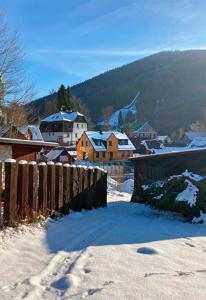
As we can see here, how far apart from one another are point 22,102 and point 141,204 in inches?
563

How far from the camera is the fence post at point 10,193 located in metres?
6.76

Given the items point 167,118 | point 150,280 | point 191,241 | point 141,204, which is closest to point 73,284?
point 150,280

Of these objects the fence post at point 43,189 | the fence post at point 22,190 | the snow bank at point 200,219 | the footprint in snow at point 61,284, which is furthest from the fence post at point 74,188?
the footprint in snow at point 61,284

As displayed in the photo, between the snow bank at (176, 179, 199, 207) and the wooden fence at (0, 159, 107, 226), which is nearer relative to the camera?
the wooden fence at (0, 159, 107, 226)

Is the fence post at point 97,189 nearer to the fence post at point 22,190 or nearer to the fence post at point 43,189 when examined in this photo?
the fence post at point 43,189

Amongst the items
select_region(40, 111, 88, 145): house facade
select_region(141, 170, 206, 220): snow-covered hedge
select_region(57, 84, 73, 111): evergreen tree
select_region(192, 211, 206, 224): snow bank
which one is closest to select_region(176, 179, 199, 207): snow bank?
select_region(141, 170, 206, 220): snow-covered hedge

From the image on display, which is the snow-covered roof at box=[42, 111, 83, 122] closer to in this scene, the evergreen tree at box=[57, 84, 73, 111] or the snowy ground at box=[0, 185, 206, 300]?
the evergreen tree at box=[57, 84, 73, 111]

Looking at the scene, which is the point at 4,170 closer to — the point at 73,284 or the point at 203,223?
the point at 73,284

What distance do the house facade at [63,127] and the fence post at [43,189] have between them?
8079cm

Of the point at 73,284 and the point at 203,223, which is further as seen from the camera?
the point at 203,223

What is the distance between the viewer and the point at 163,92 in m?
178

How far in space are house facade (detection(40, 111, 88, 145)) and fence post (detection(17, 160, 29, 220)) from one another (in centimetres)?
8156

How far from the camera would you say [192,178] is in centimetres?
1125

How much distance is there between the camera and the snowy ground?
4273mm
